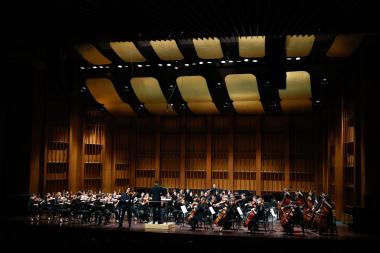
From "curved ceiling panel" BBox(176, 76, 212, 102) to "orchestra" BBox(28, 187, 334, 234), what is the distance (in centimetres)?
529

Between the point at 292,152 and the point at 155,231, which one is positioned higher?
the point at 292,152

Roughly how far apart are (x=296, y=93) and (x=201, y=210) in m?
7.73

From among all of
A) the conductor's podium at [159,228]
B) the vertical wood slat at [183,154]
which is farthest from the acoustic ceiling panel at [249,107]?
the conductor's podium at [159,228]

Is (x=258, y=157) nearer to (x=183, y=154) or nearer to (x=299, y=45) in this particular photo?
(x=183, y=154)

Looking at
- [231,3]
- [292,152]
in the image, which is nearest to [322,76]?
[292,152]

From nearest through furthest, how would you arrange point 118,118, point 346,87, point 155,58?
1. point 346,87
2. point 155,58
3. point 118,118

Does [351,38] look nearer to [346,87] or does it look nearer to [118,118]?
[346,87]

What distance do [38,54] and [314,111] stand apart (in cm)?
1171

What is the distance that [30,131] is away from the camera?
654 inches

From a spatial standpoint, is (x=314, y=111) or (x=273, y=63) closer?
(x=273, y=63)

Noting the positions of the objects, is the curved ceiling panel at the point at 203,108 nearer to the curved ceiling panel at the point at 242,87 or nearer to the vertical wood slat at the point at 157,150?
the curved ceiling panel at the point at 242,87

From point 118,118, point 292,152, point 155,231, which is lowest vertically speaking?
point 155,231

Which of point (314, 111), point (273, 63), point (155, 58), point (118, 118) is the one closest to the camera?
point (273, 63)

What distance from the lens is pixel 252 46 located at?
16672mm
